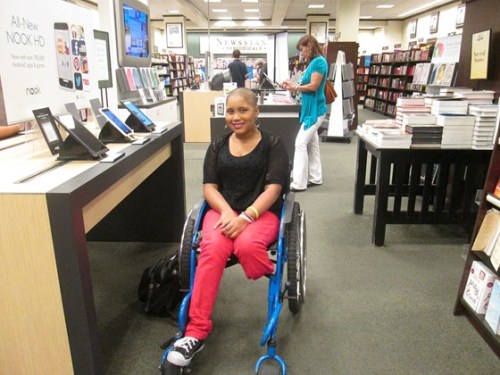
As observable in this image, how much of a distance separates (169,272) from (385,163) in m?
1.54

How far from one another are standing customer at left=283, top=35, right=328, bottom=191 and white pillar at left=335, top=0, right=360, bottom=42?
6.82 m

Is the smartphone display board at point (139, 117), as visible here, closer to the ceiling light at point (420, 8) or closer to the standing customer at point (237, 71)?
the standing customer at point (237, 71)

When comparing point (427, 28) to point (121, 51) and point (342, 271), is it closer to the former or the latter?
point (121, 51)

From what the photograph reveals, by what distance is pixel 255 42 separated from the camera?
14375mm

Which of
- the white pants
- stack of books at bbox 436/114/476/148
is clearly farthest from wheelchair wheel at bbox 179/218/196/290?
the white pants

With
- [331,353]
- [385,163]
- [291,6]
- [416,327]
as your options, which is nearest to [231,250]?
[331,353]

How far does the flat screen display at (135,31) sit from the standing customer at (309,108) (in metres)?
1.76

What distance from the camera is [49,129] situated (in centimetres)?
153

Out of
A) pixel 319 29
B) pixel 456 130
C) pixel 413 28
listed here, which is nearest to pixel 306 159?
pixel 456 130

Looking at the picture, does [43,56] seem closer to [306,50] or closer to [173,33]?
[306,50]

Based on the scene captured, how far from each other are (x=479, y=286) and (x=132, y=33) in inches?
159

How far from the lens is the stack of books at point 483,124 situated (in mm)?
2484

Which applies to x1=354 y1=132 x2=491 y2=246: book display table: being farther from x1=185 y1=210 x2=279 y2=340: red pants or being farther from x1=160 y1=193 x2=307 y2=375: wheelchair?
x1=185 y1=210 x2=279 y2=340: red pants

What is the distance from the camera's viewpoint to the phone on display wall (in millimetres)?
1697
